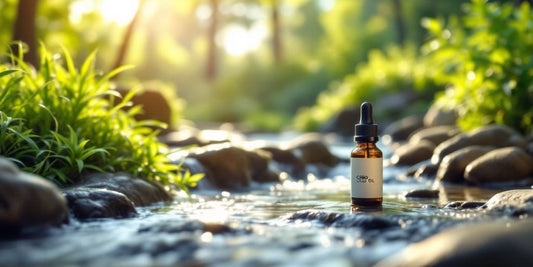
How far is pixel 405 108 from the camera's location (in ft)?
67.8

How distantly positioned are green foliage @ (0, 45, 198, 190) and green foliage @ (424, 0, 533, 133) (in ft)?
17.7

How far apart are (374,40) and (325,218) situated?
35.0 meters

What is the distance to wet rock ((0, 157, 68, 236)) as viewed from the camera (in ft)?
11.0

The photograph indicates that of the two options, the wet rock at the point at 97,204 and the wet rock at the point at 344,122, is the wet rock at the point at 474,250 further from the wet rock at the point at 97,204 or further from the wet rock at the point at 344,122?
the wet rock at the point at 344,122

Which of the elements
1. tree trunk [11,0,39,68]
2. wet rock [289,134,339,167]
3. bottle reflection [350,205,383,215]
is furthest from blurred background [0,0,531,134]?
bottle reflection [350,205,383,215]

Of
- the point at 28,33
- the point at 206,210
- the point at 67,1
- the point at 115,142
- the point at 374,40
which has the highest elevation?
the point at 374,40

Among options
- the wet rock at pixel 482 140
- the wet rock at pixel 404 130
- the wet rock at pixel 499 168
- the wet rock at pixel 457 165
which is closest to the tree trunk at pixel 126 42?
the wet rock at pixel 404 130

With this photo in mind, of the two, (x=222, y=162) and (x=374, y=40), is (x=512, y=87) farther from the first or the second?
(x=374, y=40)

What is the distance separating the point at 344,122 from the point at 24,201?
17.6 m

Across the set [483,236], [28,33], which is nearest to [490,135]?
[483,236]

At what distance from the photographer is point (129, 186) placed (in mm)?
5441

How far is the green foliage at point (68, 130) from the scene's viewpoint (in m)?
5.32

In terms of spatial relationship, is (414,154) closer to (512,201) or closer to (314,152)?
(314,152)

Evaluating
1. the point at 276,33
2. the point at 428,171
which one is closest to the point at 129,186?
the point at 428,171
